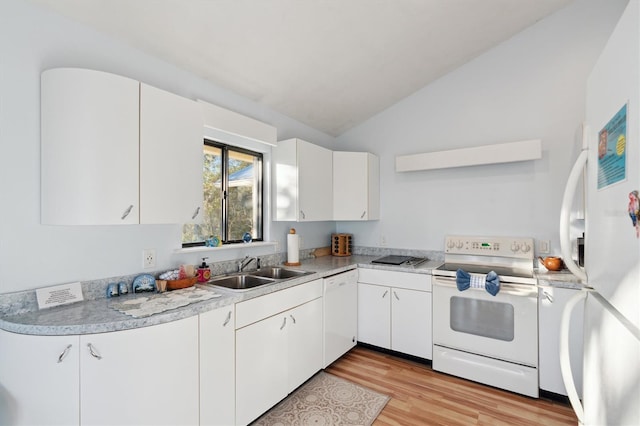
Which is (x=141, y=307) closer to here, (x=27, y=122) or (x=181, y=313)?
(x=181, y=313)

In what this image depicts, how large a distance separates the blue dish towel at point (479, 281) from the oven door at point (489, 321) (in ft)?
0.25

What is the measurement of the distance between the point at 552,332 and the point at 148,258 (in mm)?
2923

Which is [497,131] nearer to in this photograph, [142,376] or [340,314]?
[340,314]

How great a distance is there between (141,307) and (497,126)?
3.25 m

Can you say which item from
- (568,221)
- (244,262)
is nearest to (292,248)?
(244,262)

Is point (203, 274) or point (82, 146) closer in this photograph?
point (82, 146)

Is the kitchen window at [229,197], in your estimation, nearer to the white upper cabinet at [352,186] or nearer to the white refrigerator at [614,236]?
the white upper cabinet at [352,186]

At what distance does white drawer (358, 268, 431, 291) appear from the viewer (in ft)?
9.06

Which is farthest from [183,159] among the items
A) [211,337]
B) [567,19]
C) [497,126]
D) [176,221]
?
[567,19]

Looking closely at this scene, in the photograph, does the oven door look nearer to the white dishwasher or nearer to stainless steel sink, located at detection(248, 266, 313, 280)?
the white dishwasher

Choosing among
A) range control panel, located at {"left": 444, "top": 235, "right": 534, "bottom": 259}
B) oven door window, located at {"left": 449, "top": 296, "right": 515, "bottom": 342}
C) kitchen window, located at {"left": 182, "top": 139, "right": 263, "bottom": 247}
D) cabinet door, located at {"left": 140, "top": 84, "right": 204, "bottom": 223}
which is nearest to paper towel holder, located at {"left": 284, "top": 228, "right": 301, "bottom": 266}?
kitchen window, located at {"left": 182, "top": 139, "right": 263, "bottom": 247}

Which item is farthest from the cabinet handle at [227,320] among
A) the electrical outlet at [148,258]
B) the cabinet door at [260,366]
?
the electrical outlet at [148,258]

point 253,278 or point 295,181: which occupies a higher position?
point 295,181

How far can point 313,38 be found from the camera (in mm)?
2285
